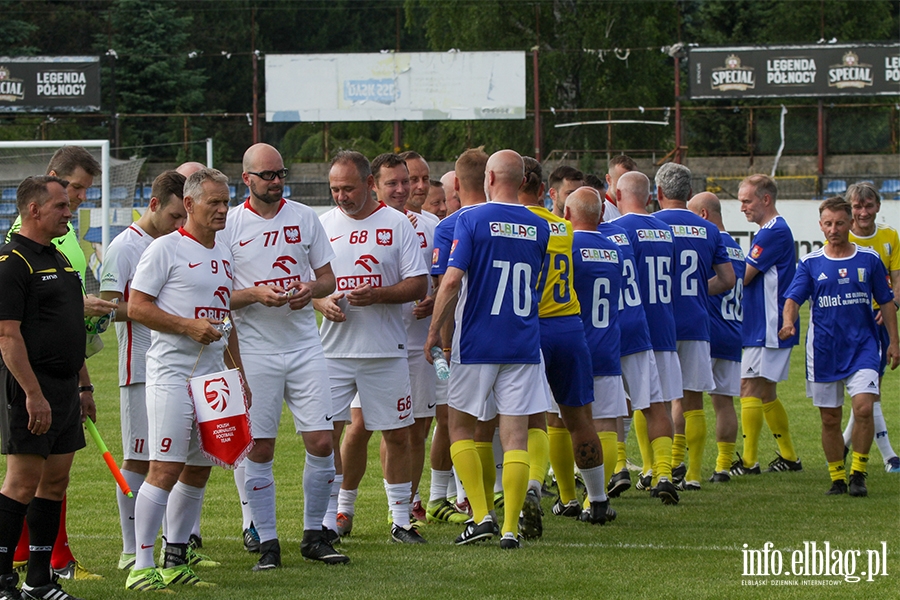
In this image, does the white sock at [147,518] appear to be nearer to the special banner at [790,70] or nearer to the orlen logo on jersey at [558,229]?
the orlen logo on jersey at [558,229]

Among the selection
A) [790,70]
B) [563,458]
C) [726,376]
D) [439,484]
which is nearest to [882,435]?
[726,376]

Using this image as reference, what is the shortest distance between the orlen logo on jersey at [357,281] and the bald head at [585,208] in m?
1.66

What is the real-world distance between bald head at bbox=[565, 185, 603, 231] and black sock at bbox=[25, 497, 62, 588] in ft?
13.1

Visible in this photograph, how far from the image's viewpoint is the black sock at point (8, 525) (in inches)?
228

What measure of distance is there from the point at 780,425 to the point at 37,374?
685cm

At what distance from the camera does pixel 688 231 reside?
9453 millimetres

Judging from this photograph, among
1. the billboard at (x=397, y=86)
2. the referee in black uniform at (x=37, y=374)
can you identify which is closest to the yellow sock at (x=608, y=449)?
the referee in black uniform at (x=37, y=374)

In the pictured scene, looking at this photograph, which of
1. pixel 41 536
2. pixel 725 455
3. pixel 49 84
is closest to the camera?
pixel 41 536

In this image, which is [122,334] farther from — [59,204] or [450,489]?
[450,489]

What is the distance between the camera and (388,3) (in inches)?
2547

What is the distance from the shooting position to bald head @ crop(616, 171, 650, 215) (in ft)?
30.0

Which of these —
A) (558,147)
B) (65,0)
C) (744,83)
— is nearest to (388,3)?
(65,0)

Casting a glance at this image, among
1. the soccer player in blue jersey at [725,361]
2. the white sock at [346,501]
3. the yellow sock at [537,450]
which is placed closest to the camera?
the yellow sock at [537,450]

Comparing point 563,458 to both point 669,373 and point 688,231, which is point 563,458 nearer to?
point 669,373
